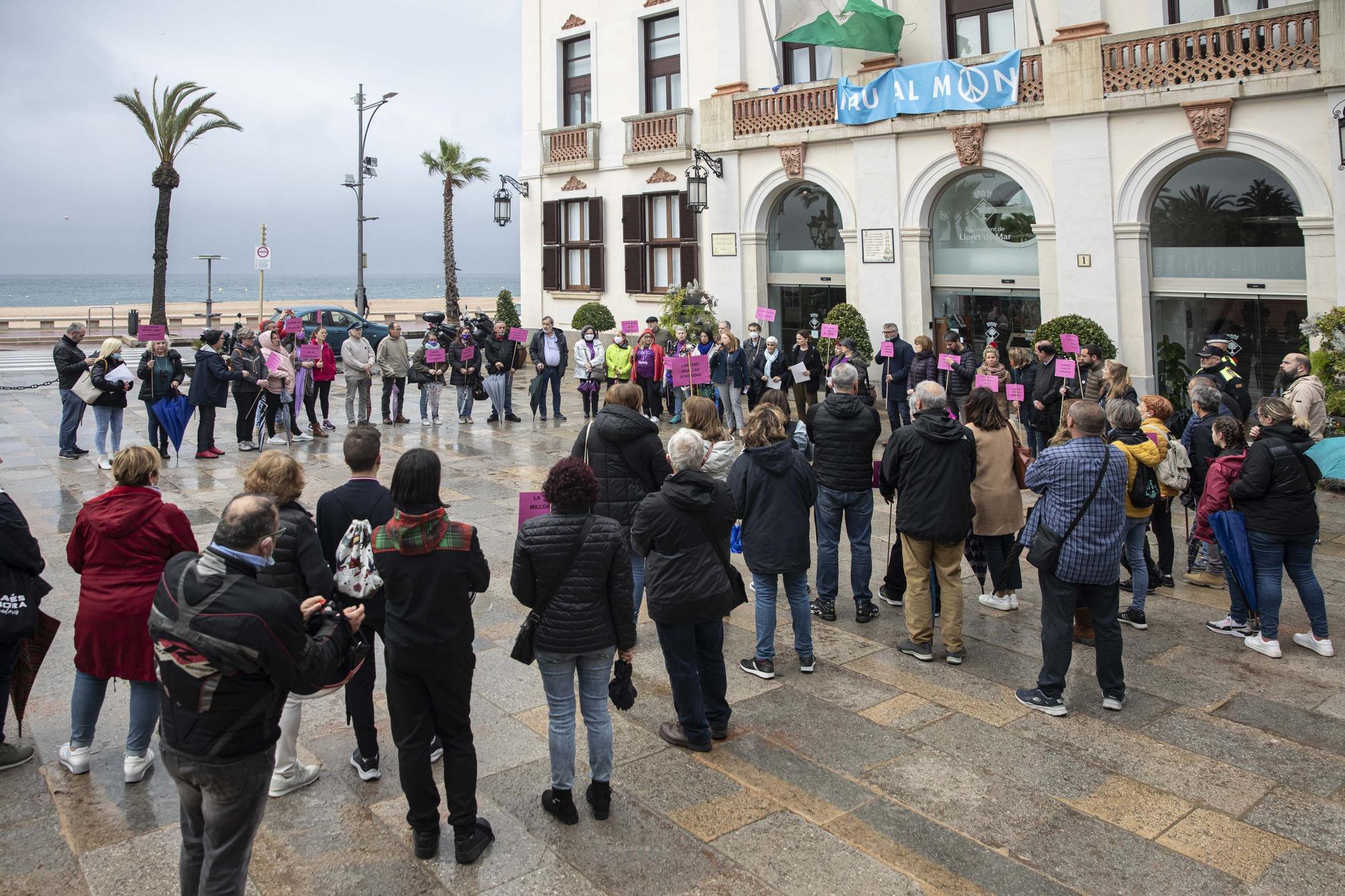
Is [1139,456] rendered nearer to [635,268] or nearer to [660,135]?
[660,135]

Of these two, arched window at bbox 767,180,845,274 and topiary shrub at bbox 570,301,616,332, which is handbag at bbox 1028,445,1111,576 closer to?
arched window at bbox 767,180,845,274

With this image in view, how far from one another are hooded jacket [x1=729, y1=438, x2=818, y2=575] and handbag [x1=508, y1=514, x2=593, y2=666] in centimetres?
198

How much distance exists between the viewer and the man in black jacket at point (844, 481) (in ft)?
Result: 24.3

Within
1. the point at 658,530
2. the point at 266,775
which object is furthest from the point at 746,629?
the point at 266,775

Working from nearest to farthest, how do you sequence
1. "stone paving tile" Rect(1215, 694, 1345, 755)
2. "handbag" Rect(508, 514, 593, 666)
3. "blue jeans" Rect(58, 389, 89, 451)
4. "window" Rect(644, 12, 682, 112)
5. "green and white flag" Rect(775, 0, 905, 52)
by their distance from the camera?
"handbag" Rect(508, 514, 593, 666), "stone paving tile" Rect(1215, 694, 1345, 755), "blue jeans" Rect(58, 389, 89, 451), "green and white flag" Rect(775, 0, 905, 52), "window" Rect(644, 12, 682, 112)

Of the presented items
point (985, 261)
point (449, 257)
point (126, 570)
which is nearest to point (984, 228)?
point (985, 261)

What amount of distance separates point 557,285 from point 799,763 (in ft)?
72.6

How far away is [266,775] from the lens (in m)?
3.83

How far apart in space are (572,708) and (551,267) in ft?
74.7

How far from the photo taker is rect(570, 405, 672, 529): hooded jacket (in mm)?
6762

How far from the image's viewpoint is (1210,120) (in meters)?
15.4

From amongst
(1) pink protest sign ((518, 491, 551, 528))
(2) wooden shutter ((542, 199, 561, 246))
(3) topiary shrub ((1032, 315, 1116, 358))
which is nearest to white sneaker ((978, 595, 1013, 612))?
(1) pink protest sign ((518, 491, 551, 528))

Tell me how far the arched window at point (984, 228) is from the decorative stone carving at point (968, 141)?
0.54 m

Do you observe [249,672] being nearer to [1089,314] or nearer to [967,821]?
[967,821]
